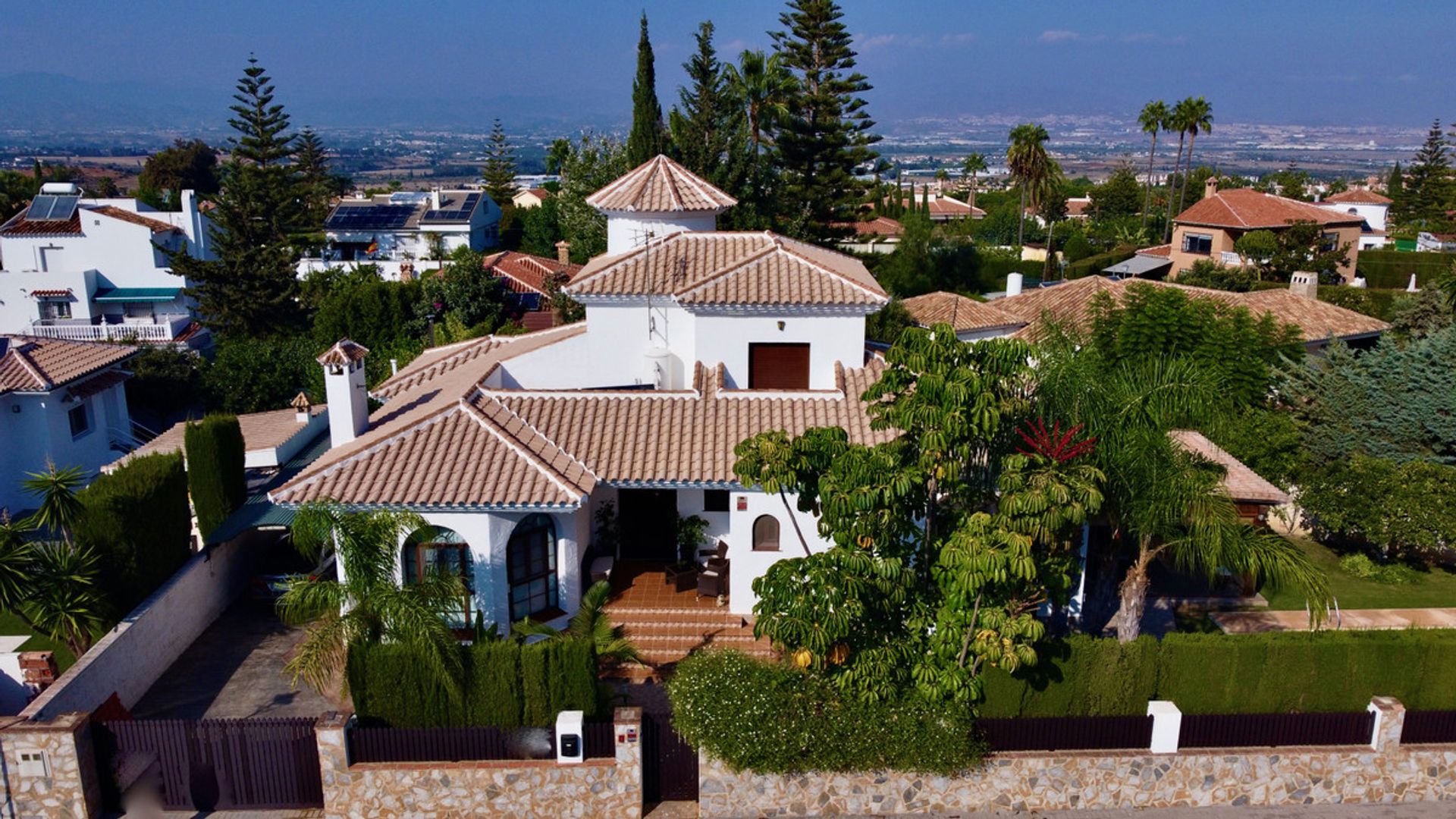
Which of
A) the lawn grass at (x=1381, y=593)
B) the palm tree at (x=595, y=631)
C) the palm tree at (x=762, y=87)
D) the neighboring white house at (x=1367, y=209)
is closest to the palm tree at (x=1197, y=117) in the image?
the neighboring white house at (x=1367, y=209)

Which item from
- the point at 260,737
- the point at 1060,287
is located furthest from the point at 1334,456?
the point at 260,737

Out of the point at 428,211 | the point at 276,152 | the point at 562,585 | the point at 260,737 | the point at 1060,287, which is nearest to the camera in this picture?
the point at 260,737

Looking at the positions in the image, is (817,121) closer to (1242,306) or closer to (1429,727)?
(1242,306)

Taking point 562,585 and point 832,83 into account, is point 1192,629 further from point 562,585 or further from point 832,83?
point 832,83

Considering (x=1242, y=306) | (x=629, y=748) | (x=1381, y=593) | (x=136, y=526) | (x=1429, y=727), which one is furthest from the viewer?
(x=1242, y=306)

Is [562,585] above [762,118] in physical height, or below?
below

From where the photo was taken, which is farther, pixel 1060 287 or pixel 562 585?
pixel 1060 287

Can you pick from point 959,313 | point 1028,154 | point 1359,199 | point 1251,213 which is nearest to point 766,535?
point 959,313
